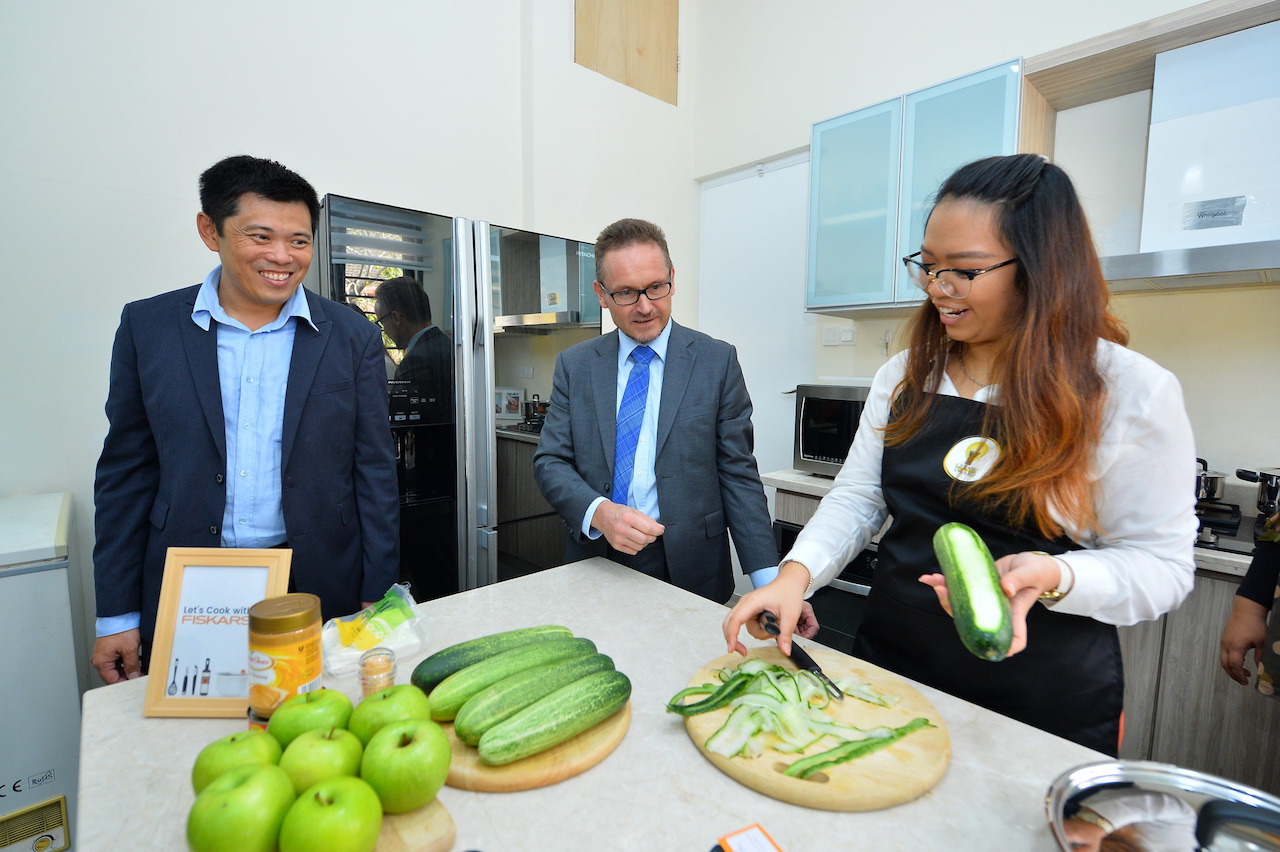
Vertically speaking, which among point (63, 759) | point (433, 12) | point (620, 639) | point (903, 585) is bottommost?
point (63, 759)

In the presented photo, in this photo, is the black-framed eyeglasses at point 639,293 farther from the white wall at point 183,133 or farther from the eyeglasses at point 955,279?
the white wall at point 183,133

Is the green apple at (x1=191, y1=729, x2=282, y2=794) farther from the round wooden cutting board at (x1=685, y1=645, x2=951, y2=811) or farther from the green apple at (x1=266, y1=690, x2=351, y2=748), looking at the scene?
the round wooden cutting board at (x1=685, y1=645, x2=951, y2=811)

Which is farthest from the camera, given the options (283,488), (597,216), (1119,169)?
(597,216)

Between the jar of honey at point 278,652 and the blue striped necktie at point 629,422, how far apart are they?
1.03 meters

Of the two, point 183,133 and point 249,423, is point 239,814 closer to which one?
point 249,423

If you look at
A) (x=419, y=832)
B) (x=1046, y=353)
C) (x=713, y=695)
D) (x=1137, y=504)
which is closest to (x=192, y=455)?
(x=419, y=832)

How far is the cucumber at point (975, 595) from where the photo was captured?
73 centimetres

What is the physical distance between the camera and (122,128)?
2.28 m

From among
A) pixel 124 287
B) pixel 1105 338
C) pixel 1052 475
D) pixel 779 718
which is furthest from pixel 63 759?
pixel 1105 338

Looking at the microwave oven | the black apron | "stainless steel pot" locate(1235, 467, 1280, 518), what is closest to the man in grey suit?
the black apron

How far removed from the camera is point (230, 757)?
0.64 metres

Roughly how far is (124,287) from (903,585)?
9.24ft

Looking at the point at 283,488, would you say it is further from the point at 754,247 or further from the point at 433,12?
the point at 754,247

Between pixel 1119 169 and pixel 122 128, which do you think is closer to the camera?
pixel 122 128
